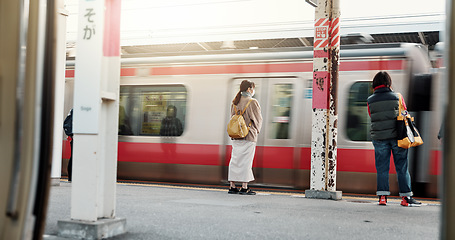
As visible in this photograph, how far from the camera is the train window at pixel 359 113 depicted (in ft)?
26.9

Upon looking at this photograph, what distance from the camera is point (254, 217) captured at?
201 inches

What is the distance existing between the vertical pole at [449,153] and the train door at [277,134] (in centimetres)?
721

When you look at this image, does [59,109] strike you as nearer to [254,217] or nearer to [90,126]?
[254,217]

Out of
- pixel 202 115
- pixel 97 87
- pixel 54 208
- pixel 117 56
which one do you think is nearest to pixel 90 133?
pixel 97 87

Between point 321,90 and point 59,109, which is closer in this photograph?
point 321,90

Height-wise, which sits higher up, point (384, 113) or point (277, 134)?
point (384, 113)

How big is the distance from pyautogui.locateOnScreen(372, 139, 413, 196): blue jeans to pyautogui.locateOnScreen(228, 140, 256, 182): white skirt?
1822mm

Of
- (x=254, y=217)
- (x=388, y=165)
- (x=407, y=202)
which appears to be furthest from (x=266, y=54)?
(x=254, y=217)

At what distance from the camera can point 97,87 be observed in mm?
3676

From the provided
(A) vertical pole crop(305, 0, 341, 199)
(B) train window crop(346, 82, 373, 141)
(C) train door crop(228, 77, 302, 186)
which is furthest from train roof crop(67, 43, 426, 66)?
(A) vertical pole crop(305, 0, 341, 199)

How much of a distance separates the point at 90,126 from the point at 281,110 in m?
5.32

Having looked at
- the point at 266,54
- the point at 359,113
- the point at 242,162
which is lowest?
the point at 242,162

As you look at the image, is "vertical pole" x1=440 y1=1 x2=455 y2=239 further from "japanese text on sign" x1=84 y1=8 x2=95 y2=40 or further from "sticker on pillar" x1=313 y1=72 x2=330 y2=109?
"sticker on pillar" x1=313 y1=72 x2=330 y2=109

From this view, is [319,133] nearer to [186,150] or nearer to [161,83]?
[186,150]
